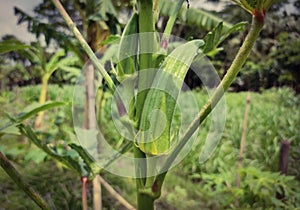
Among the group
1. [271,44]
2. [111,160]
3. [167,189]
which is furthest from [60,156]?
[271,44]

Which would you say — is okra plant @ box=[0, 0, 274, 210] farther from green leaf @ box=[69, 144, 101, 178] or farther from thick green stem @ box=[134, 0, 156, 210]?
green leaf @ box=[69, 144, 101, 178]

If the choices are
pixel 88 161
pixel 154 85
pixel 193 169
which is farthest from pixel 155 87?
pixel 193 169

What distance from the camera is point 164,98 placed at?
27cm

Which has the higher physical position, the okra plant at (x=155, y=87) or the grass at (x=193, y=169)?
the okra plant at (x=155, y=87)

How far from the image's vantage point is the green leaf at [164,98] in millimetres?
273

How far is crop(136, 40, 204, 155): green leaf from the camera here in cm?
27

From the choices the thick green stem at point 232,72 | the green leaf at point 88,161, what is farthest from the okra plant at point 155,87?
the green leaf at point 88,161

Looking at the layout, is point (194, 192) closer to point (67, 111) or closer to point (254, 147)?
point (254, 147)

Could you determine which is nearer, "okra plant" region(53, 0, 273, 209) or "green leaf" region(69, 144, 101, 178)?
"okra plant" region(53, 0, 273, 209)

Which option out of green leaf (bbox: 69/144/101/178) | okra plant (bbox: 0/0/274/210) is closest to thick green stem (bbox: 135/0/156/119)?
okra plant (bbox: 0/0/274/210)

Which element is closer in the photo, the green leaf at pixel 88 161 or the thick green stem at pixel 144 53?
the thick green stem at pixel 144 53

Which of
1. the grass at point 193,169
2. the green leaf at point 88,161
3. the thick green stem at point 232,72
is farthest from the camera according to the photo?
the grass at point 193,169

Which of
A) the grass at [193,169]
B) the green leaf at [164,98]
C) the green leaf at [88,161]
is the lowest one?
the grass at [193,169]

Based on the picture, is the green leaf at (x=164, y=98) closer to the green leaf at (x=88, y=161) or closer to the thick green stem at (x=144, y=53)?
the thick green stem at (x=144, y=53)
